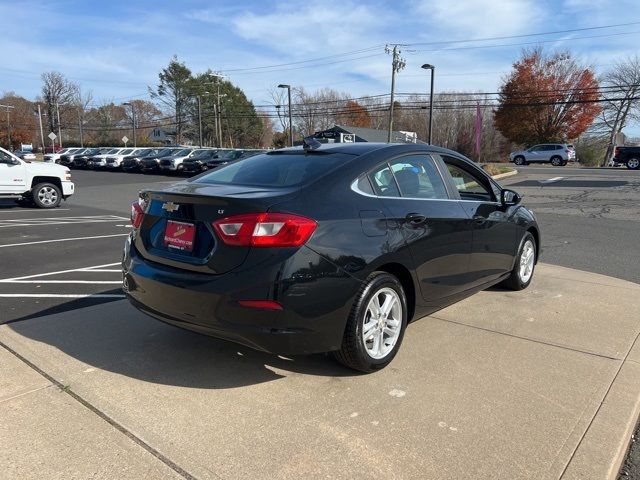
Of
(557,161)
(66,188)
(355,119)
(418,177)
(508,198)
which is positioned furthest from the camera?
(355,119)

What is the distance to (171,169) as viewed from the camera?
109 feet

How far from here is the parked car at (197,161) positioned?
103 feet

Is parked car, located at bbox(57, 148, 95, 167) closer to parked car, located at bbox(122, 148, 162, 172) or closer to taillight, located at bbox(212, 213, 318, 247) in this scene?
parked car, located at bbox(122, 148, 162, 172)

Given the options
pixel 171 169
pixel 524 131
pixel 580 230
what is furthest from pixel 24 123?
pixel 580 230

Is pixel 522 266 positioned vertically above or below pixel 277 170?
below

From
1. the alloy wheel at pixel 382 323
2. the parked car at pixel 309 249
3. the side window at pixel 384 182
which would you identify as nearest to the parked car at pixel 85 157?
the parked car at pixel 309 249

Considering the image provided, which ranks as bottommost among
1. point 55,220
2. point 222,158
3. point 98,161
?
point 55,220

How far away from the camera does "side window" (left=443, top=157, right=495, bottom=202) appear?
189 inches

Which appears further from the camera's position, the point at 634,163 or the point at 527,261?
the point at 634,163

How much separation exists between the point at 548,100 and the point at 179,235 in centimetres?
5800

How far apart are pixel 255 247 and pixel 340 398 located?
1098 millimetres

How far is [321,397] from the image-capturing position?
3.22 metres

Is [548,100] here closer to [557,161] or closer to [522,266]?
[557,161]

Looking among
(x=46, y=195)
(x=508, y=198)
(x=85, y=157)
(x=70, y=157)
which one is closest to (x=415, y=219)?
(x=508, y=198)
